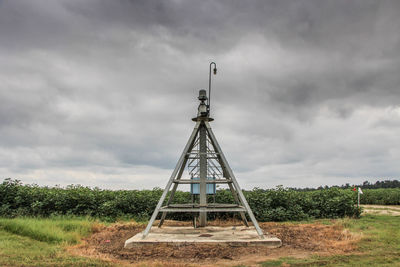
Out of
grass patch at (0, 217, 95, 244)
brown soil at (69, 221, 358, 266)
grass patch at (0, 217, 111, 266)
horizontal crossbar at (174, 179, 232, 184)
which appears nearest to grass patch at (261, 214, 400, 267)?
brown soil at (69, 221, 358, 266)

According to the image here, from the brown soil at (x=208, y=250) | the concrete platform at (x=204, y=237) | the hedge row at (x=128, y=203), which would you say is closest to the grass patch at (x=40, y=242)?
the brown soil at (x=208, y=250)

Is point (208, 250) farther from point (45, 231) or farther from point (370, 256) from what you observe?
point (45, 231)

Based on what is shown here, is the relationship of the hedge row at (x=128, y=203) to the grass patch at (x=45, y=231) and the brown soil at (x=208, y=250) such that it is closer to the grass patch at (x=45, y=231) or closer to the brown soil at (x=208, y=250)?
the grass patch at (x=45, y=231)

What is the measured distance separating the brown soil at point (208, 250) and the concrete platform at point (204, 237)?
173 mm

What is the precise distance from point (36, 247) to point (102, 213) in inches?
211

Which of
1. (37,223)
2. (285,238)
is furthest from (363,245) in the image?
(37,223)

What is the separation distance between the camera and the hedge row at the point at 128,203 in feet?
45.0

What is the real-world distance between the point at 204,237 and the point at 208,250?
1.06 meters

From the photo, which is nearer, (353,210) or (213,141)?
(213,141)

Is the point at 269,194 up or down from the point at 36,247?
up

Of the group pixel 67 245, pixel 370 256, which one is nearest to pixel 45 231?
pixel 67 245

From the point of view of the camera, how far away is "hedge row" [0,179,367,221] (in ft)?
45.0

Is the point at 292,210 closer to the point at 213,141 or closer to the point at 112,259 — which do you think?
the point at 213,141

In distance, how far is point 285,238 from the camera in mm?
9406
